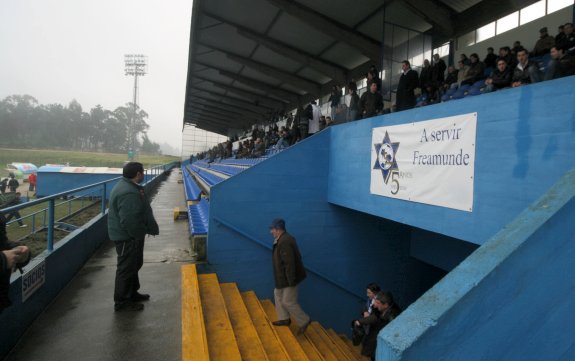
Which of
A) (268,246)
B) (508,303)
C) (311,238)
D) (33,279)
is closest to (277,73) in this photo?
(311,238)

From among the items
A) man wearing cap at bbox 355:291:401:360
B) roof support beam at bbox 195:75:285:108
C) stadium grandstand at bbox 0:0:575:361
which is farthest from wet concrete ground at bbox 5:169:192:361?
roof support beam at bbox 195:75:285:108

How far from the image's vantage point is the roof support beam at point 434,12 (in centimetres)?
984

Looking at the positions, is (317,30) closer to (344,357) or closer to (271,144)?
(271,144)

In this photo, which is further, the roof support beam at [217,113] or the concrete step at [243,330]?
the roof support beam at [217,113]

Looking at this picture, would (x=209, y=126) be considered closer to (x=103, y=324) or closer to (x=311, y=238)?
(x=311, y=238)

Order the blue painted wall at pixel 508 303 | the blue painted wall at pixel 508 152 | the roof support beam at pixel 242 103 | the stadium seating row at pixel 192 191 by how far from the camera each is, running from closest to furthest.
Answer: the blue painted wall at pixel 508 303, the blue painted wall at pixel 508 152, the stadium seating row at pixel 192 191, the roof support beam at pixel 242 103

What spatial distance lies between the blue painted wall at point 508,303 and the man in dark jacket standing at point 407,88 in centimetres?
544

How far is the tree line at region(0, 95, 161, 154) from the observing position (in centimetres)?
7844

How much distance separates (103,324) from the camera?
363 centimetres

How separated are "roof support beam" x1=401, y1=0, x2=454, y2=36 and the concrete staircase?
9291mm

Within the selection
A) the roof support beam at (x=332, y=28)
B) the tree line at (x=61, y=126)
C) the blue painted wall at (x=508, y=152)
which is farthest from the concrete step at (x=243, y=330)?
the tree line at (x=61, y=126)

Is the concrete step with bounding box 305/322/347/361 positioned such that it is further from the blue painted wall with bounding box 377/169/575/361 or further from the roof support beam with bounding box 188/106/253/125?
the roof support beam with bounding box 188/106/253/125

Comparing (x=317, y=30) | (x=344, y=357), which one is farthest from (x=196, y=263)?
(x=317, y=30)

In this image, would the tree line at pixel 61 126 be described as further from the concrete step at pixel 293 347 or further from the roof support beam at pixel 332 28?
the concrete step at pixel 293 347
